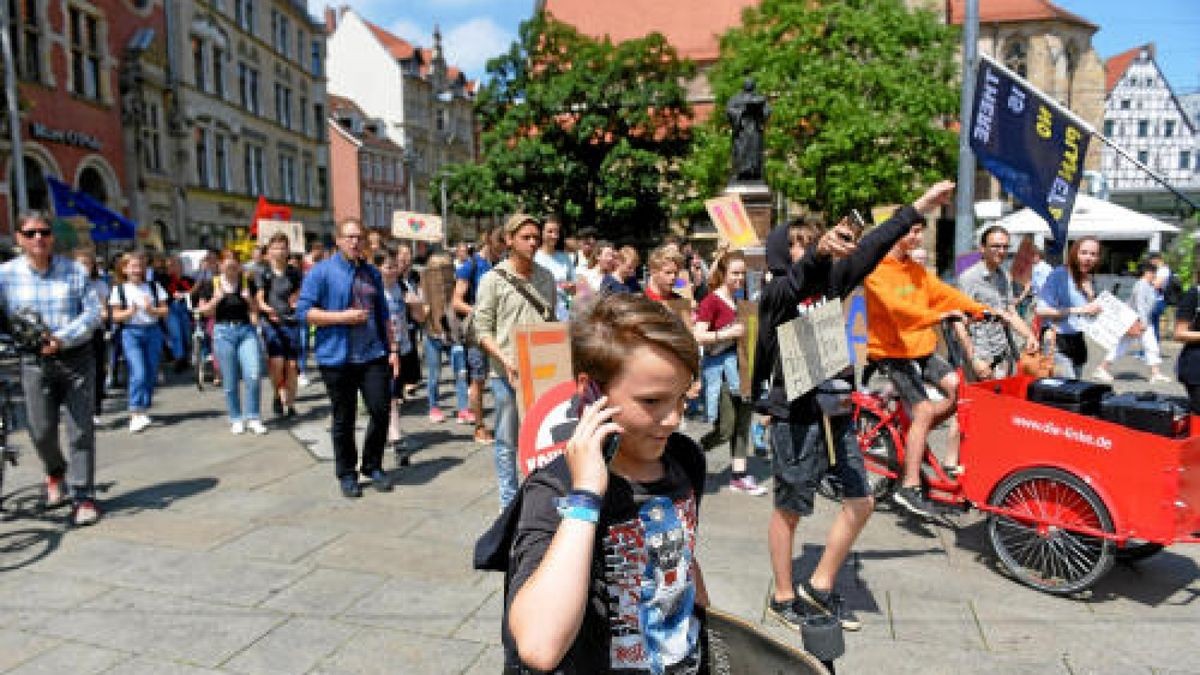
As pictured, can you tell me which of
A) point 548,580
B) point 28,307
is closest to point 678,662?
point 548,580

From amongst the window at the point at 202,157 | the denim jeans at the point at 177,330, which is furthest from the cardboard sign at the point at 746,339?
the window at the point at 202,157

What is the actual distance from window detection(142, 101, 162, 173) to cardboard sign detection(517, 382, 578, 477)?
28681 millimetres

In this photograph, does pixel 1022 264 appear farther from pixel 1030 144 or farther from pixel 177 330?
pixel 177 330

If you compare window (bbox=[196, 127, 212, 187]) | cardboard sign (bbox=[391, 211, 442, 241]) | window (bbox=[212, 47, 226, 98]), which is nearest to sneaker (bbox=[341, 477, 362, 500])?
cardboard sign (bbox=[391, 211, 442, 241])

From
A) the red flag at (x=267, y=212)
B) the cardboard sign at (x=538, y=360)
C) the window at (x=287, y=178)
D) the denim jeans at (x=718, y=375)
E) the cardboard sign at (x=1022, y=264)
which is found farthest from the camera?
the window at (x=287, y=178)

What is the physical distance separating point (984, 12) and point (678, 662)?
55672 mm

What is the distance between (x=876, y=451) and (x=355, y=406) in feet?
11.8

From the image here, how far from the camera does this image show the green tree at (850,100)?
28.4m

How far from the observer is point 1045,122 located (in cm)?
498

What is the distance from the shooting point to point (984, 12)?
1903 inches

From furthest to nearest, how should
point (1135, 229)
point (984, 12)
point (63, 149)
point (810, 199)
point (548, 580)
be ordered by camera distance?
1. point (984, 12)
2. point (810, 199)
3. point (63, 149)
4. point (1135, 229)
5. point (548, 580)

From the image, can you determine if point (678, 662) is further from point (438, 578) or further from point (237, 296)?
point (237, 296)

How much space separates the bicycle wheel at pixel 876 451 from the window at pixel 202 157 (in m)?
31.5

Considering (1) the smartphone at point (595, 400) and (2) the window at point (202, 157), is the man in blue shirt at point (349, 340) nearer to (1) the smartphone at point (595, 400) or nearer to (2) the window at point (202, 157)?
(1) the smartphone at point (595, 400)
